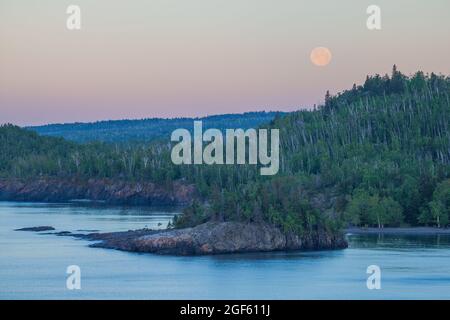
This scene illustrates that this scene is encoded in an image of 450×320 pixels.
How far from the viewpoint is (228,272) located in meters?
72.8

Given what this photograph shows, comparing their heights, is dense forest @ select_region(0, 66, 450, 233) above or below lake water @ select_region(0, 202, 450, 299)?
above

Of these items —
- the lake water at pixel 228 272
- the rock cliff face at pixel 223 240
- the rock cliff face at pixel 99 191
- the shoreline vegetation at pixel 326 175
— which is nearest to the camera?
the lake water at pixel 228 272

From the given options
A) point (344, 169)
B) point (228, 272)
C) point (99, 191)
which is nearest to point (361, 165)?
point (344, 169)

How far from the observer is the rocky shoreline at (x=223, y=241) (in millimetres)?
84125

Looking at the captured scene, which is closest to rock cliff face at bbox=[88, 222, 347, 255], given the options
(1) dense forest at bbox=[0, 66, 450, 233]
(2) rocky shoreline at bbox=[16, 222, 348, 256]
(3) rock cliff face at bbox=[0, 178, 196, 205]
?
(2) rocky shoreline at bbox=[16, 222, 348, 256]

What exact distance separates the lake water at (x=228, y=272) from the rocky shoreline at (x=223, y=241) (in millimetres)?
1477

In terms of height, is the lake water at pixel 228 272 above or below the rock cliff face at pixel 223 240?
below

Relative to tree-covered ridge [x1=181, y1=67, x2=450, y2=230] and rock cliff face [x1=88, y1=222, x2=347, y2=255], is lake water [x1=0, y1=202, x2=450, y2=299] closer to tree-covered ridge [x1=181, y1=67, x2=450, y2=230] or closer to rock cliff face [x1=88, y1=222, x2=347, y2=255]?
rock cliff face [x1=88, y1=222, x2=347, y2=255]

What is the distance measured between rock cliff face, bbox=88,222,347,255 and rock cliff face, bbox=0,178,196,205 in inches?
2977

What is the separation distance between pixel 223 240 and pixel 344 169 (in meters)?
48.7

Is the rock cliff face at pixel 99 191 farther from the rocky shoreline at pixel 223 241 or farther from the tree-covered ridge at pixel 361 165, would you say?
the rocky shoreline at pixel 223 241

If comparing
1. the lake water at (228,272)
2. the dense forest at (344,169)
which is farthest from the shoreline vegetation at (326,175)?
the lake water at (228,272)

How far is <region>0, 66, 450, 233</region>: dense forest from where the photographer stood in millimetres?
89625
